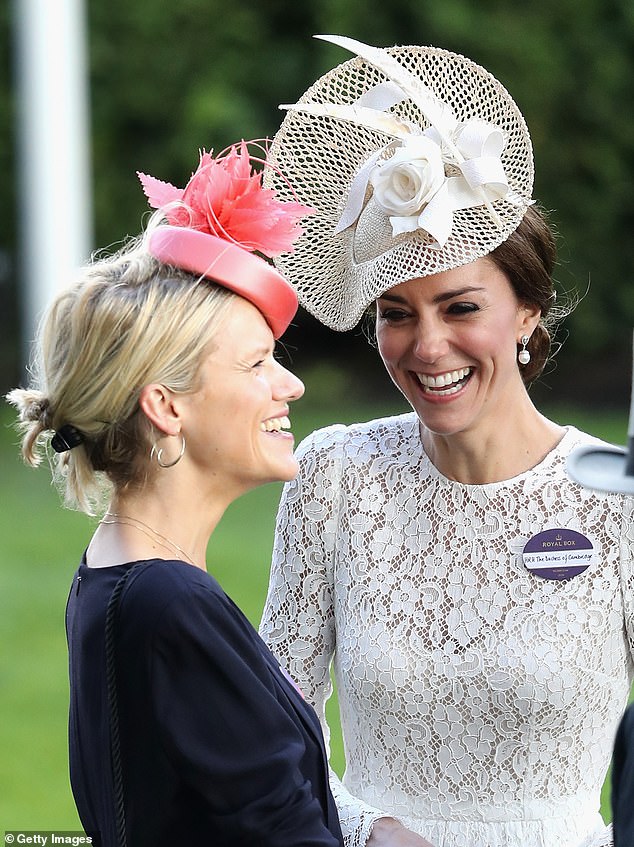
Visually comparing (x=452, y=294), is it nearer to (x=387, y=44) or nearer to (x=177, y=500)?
(x=177, y=500)

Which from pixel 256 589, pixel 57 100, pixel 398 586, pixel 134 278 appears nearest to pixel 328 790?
pixel 398 586

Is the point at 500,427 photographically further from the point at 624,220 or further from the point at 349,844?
the point at 624,220

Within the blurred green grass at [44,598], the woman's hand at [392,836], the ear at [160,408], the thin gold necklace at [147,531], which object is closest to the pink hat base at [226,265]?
the ear at [160,408]

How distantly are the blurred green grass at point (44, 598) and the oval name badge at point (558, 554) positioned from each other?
2.46m

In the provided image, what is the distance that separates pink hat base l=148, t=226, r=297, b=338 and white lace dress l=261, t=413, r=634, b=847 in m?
0.72

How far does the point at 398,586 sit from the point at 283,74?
1438 cm

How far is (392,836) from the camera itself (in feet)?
9.41

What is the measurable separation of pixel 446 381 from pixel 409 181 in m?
0.44

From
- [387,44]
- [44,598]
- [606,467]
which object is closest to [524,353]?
[606,467]

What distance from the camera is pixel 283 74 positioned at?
1670cm

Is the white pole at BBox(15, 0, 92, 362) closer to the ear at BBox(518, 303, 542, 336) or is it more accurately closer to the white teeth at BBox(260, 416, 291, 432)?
the ear at BBox(518, 303, 542, 336)

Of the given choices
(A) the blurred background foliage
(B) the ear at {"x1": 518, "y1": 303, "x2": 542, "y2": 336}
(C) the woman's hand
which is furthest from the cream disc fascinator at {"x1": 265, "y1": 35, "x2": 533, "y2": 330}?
(A) the blurred background foliage

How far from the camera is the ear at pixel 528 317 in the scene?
3.16m

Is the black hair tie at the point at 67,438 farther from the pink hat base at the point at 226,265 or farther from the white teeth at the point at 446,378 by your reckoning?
the white teeth at the point at 446,378
